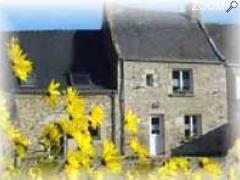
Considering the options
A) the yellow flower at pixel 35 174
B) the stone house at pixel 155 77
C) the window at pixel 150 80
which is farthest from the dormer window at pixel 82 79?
the yellow flower at pixel 35 174

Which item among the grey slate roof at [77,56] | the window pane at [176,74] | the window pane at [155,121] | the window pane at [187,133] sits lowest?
the window pane at [187,133]

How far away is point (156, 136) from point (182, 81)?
2.14 m

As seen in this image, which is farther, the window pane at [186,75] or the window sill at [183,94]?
the window pane at [186,75]

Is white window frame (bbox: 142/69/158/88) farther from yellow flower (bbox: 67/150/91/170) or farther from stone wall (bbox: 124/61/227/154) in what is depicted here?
yellow flower (bbox: 67/150/91/170)

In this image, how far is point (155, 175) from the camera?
2230 millimetres

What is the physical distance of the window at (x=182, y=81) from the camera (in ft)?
64.3

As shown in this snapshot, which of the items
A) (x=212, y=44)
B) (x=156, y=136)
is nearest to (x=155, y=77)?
(x=156, y=136)

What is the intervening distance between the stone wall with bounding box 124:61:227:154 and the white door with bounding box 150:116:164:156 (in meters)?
0.26

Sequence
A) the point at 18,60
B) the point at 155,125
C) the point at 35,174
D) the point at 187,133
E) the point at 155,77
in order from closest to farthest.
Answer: the point at 18,60, the point at 35,174, the point at 187,133, the point at 155,77, the point at 155,125

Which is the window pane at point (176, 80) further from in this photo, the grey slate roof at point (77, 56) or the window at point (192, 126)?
the grey slate roof at point (77, 56)

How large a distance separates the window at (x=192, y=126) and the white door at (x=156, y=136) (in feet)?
2.62

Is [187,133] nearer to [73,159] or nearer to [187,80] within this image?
[187,80]

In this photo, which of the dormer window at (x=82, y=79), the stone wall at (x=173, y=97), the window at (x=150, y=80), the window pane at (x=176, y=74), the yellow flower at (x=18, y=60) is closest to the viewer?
the yellow flower at (x=18, y=60)

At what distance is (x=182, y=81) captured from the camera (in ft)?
65.4
